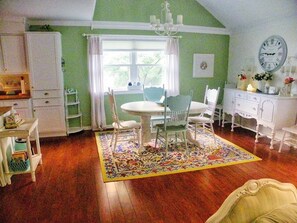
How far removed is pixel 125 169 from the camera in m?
3.14

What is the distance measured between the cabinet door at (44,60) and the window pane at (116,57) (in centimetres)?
99

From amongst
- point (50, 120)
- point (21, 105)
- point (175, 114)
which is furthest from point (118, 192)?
point (21, 105)

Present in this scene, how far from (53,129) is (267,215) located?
4.30 metres

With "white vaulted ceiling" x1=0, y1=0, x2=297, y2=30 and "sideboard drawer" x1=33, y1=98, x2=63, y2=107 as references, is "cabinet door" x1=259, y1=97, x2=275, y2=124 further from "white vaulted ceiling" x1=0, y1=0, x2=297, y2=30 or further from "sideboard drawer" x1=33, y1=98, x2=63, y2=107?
"sideboard drawer" x1=33, y1=98, x2=63, y2=107

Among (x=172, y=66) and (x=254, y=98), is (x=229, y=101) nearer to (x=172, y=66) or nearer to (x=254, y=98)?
(x=254, y=98)

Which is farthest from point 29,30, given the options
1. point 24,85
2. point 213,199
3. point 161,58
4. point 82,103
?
point 213,199

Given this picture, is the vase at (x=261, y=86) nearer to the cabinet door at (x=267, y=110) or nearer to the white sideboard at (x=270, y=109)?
the white sideboard at (x=270, y=109)

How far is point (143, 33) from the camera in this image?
5020 mm

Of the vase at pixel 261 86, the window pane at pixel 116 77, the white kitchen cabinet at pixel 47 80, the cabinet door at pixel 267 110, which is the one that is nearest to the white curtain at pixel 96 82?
the window pane at pixel 116 77

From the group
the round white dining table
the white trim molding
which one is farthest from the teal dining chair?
the white trim molding

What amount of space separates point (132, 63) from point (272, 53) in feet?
9.42

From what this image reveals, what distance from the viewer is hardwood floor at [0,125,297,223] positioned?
7.22 ft

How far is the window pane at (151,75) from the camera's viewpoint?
207 inches

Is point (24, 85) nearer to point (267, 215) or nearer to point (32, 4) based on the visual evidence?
point (32, 4)
